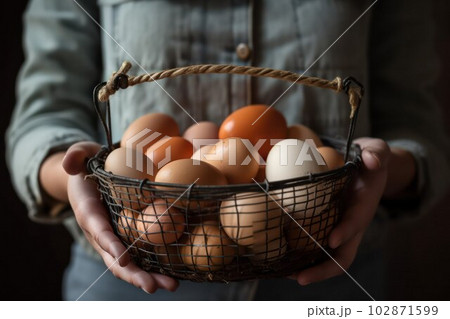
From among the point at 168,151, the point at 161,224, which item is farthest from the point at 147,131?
the point at 161,224

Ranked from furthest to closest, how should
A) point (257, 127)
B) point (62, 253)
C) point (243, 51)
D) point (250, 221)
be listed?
1. point (62, 253)
2. point (243, 51)
3. point (257, 127)
4. point (250, 221)

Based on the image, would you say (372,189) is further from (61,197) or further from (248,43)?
(61,197)

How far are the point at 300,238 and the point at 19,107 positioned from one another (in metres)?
0.55

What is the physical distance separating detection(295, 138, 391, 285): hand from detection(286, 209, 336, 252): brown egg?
1 centimetres

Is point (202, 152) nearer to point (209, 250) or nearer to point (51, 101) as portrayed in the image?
point (209, 250)

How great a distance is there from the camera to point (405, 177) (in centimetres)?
71

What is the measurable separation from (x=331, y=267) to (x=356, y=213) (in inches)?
2.7

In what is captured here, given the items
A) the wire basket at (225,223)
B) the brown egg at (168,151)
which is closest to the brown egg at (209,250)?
the wire basket at (225,223)

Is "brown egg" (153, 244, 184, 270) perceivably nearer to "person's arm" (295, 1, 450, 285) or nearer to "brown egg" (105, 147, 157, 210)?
"brown egg" (105, 147, 157, 210)

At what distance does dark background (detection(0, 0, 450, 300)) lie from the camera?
107 centimetres

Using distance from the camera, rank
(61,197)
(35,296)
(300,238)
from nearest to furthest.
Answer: (300,238) < (61,197) < (35,296)

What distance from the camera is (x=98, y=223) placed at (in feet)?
1.68

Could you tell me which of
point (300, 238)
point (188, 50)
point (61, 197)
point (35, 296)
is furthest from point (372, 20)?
point (35, 296)

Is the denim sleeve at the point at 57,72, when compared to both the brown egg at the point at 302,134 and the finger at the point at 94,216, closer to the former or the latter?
the finger at the point at 94,216
